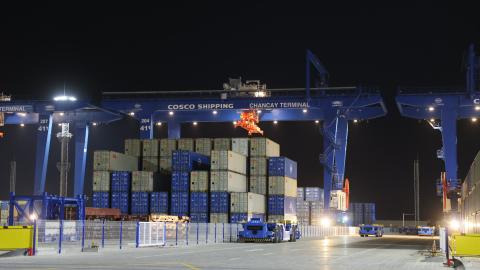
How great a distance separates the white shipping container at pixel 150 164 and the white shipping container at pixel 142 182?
3.42 m

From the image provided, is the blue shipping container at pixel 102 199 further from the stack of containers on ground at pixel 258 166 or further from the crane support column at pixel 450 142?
the crane support column at pixel 450 142

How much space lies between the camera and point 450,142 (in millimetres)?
57469

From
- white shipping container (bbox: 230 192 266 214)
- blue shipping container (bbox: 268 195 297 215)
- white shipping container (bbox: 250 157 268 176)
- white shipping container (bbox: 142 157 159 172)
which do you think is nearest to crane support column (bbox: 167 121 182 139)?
white shipping container (bbox: 142 157 159 172)

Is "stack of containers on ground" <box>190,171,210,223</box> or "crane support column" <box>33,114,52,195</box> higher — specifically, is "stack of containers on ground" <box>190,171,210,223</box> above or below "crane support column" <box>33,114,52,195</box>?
below

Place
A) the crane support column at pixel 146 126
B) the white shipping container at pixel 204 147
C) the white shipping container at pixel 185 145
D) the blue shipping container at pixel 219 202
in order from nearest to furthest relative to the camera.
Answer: the blue shipping container at pixel 219 202
the white shipping container at pixel 185 145
the white shipping container at pixel 204 147
the crane support column at pixel 146 126

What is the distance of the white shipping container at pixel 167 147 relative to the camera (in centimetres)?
5159

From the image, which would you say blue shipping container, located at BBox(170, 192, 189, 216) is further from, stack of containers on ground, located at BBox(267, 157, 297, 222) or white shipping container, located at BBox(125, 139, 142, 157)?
stack of containers on ground, located at BBox(267, 157, 297, 222)

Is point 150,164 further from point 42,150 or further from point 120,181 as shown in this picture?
point 42,150

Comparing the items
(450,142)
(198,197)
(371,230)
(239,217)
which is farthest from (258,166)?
(371,230)

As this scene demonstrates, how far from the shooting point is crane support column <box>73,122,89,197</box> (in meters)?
59.6

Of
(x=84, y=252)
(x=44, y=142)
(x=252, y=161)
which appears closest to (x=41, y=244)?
(x=84, y=252)

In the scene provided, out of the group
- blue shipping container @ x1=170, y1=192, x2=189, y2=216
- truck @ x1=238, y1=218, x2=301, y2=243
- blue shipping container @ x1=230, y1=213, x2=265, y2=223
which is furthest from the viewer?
blue shipping container @ x1=170, y1=192, x2=189, y2=216

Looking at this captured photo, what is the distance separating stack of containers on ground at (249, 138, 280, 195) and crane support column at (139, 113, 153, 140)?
37.3 feet

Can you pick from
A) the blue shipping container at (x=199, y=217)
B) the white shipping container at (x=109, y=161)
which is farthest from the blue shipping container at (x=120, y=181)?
the blue shipping container at (x=199, y=217)
